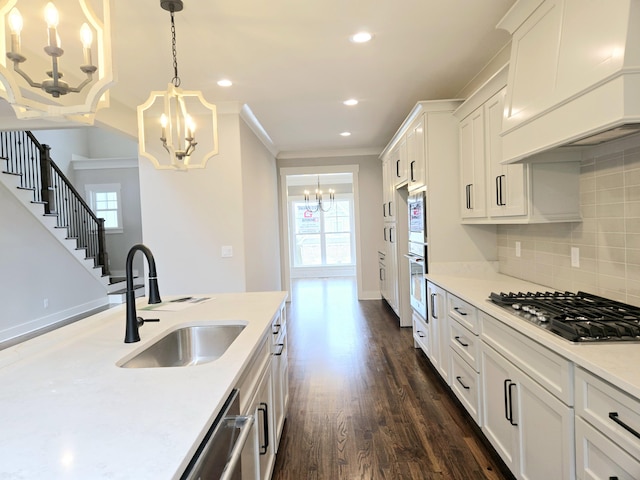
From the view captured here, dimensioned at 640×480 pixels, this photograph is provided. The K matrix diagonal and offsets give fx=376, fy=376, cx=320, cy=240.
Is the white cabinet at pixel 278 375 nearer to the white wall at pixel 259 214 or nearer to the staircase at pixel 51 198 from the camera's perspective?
the white wall at pixel 259 214

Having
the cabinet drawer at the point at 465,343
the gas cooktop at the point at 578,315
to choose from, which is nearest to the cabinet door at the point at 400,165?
the cabinet drawer at the point at 465,343

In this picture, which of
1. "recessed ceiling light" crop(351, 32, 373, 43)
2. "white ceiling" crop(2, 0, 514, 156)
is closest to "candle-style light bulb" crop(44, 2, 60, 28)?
"white ceiling" crop(2, 0, 514, 156)

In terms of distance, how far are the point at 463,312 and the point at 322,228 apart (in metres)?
8.25

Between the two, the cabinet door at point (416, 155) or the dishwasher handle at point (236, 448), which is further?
the cabinet door at point (416, 155)

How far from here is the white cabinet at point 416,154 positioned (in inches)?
144

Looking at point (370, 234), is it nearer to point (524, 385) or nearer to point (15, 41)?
point (524, 385)

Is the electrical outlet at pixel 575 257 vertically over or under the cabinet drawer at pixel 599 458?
over

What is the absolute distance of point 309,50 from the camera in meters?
2.90

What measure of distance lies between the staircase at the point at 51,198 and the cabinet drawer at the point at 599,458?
22.7 feet

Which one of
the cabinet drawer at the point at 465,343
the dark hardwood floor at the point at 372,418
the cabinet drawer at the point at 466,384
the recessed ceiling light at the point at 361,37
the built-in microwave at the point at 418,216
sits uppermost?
the recessed ceiling light at the point at 361,37

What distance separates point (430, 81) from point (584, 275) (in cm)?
228

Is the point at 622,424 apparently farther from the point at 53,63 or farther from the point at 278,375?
the point at 53,63

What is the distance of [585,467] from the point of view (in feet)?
4.44

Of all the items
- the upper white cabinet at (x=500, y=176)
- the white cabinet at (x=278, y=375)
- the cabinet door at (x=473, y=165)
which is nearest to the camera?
the white cabinet at (x=278, y=375)
